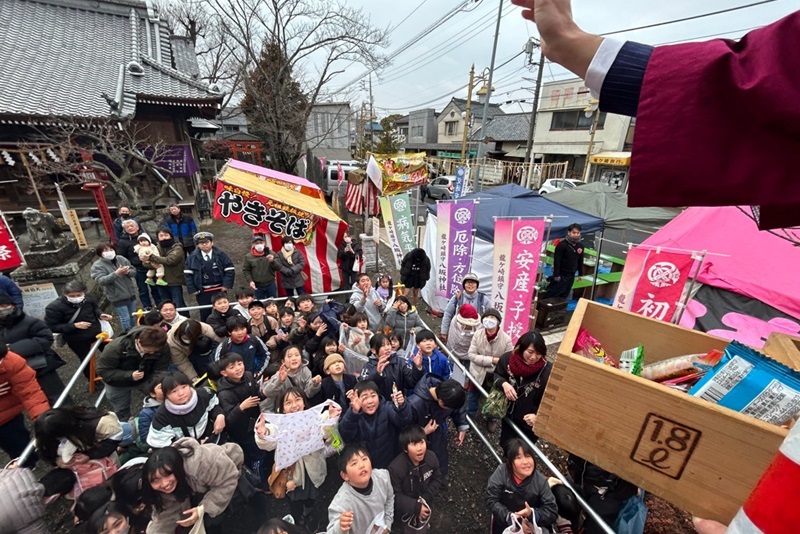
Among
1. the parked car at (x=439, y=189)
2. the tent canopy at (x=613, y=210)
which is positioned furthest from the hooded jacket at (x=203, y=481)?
the parked car at (x=439, y=189)

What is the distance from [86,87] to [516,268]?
15.8 meters

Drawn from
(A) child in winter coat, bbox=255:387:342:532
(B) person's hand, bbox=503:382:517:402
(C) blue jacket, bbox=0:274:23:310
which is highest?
(C) blue jacket, bbox=0:274:23:310

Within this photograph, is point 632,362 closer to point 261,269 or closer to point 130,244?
point 261,269

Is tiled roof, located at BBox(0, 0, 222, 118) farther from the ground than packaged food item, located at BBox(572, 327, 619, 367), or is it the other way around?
tiled roof, located at BBox(0, 0, 222, 118)

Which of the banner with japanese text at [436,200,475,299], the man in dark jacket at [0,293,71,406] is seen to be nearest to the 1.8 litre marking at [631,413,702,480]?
the banner with japanese text at [436,200,475,299]

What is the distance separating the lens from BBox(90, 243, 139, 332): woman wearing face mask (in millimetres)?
5625

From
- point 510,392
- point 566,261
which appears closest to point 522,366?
point 510,392

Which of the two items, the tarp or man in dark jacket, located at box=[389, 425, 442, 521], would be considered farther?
the tarp

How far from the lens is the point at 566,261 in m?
7.73

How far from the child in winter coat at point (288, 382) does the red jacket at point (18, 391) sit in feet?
7.37

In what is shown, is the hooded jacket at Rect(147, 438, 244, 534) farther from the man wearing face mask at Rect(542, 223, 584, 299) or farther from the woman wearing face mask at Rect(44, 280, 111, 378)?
the man wearing face mask at Rect(542, 223, 584, 299)

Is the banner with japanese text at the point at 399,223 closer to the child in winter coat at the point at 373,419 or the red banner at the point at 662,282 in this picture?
the red banner at the point at 662,282

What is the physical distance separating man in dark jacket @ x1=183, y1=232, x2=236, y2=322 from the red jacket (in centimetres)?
299

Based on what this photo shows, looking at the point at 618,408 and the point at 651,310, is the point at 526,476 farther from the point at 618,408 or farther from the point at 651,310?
the point at 651,310
